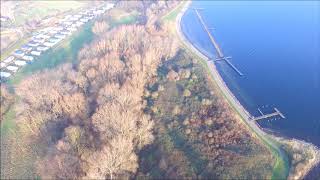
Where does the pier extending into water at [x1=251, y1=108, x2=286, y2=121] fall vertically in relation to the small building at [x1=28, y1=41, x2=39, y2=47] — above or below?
below

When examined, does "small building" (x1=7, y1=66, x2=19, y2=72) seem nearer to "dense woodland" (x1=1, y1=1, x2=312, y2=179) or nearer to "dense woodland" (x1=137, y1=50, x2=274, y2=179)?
"dense woodland" (x1=1, y1=1, x2=312, y2=179)

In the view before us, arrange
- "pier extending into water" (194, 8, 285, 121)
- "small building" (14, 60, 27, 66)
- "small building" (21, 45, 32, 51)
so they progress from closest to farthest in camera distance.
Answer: "pier extending into water" (194, 8, 285, 121) → "small building" (14, 60, 27, 66) → "small building" (21, 45, 32, 51)

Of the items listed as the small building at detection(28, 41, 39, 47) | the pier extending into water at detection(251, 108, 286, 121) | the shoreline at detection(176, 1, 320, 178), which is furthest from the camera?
the small building at detection(28, 41, 39, 47)

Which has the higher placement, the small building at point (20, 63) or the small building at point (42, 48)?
the small building at point (42, 48)

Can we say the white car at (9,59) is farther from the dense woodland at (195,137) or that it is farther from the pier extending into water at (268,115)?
the pier extending into water at (268,115)

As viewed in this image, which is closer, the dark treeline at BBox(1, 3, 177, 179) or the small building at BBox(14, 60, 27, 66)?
the dark treeline at BBox(1, 3, 177, 179)

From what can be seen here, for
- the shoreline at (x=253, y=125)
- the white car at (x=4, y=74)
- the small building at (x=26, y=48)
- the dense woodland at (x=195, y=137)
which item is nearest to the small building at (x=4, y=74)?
the white car at (x=4, y=74)

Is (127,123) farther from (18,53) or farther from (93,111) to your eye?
(18,53)

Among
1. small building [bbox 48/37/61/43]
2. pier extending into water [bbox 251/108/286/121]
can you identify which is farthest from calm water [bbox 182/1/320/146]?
small building [bbox 48/37/61/43]

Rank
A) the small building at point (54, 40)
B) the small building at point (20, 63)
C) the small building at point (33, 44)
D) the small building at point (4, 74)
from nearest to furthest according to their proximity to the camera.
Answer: the small building at point (4, 74) → the small building at point (20, 63) → the small building at point (33, 44) → the small building at point (54, 40)
